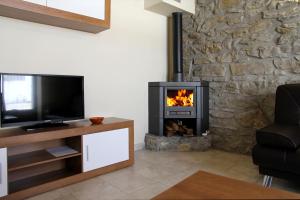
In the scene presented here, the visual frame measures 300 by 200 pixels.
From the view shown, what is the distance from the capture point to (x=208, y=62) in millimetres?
3436

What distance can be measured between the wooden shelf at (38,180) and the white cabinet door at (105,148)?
0.21 m

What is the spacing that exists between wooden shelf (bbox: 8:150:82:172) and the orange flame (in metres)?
1.54

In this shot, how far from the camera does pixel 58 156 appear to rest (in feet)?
6.97

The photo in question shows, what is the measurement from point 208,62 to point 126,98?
4.35 ft

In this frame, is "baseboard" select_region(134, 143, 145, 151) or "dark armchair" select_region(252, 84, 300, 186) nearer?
"dark armchair" select_region(252, 84, 300, 186)

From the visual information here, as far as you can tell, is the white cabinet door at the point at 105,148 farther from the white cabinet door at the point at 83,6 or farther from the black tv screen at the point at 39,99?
the white cabinet door at the point at 83,6

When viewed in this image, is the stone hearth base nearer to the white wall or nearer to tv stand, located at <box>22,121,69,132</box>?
the white wall

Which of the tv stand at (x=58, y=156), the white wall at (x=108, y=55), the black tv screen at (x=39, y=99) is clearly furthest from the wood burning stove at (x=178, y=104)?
the black tv screen at (x=39, y=99)

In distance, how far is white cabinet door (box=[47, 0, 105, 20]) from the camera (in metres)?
2.12

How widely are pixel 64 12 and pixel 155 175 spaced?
5.96 feet

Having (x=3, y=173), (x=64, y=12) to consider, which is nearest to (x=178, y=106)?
(x=64, y=12)

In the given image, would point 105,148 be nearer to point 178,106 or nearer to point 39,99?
point 39,99

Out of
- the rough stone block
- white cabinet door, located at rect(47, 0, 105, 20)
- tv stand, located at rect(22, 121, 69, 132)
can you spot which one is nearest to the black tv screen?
tv stand, located at rect(22, 121, 69, 132)

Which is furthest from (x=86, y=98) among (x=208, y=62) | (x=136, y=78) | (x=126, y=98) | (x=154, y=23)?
(x=208, y=62)
